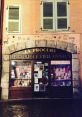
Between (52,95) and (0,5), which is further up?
(0,5)

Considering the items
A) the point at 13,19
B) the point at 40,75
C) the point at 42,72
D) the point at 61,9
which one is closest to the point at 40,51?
the point at 42,72

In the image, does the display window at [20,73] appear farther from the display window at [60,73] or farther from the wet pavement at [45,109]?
the wet pavement at [45,109]

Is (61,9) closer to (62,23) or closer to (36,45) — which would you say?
(62,23)

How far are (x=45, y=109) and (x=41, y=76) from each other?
15.3 ft

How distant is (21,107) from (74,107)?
87.1 inches

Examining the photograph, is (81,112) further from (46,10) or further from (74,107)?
(46,10)

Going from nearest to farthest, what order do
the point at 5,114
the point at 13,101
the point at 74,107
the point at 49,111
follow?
the point at 5,114, the point at 49,111, the point at 74,107, the point at 13,101

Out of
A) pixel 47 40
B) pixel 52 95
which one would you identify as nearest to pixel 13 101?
pixel 52 95

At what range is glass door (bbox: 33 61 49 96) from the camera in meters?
21.7

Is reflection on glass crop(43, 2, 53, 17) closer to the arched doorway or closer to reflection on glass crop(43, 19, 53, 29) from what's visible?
reflection on glass crop(43, 19, 53, 29)

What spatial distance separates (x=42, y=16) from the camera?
21.8 m

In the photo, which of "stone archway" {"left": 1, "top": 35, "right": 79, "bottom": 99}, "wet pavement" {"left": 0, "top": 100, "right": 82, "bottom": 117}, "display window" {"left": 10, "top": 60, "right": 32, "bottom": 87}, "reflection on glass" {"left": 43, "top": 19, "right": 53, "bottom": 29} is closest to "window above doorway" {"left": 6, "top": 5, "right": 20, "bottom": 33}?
"stone archway" {"left": 1, "top": 35, "right": 79, "bottom": 99}

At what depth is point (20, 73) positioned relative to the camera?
2180 cm

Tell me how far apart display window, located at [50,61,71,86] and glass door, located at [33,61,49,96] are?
31 centimetres
